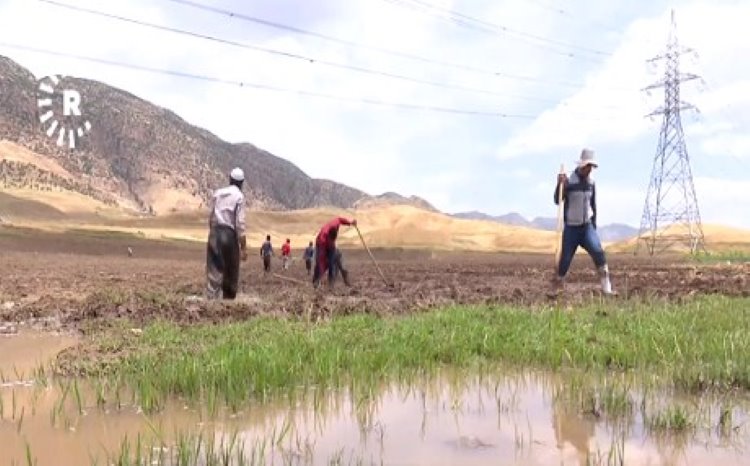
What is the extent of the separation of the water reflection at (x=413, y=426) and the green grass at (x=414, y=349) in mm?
207

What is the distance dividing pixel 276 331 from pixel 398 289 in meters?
6.97

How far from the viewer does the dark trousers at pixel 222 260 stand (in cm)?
943

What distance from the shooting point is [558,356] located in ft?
17.0

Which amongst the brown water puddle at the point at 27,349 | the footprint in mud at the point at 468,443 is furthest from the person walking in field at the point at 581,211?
the footprint in mud at the point at 468,443

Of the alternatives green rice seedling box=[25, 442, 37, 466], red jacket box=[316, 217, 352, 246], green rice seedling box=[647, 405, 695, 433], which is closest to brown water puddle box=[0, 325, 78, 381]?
green rice seedling box=[25, 442, 37, 466]

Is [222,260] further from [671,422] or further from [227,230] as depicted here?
[671,422]

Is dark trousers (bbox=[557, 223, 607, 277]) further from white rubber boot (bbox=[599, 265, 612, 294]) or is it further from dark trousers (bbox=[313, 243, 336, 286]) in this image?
dark trousers (bbox=[313, 243, 336, 286])

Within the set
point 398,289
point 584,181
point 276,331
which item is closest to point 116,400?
point 276,331

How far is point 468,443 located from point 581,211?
7148 mm

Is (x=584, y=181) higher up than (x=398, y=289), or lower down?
higher up

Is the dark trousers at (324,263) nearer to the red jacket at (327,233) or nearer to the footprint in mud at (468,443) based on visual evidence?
the red jacket at (327,233)

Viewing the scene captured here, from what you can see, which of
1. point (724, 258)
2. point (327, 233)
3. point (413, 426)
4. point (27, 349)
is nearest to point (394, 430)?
point (413, 426)

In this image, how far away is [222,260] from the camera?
948cm

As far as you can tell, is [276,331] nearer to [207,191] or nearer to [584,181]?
[584,181]
